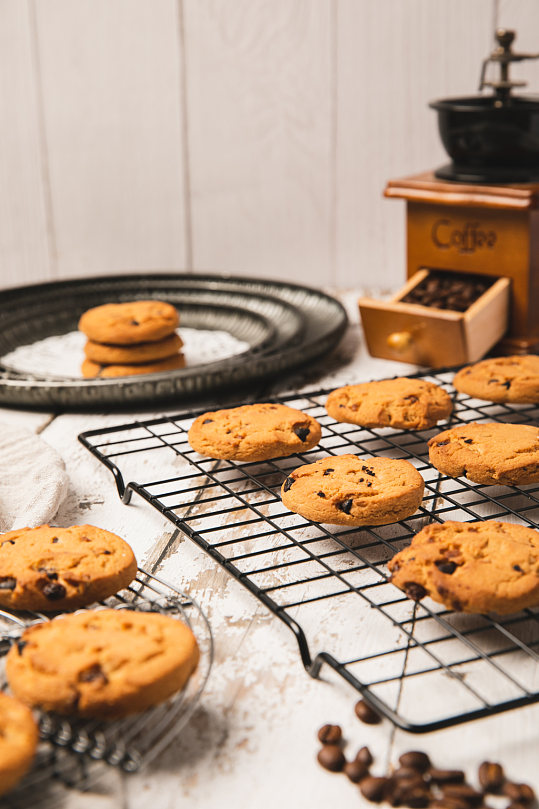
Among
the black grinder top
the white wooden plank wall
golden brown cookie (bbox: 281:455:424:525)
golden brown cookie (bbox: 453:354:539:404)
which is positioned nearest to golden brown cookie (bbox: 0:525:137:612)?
golden brown cookie (bbox: 281:455:424:525)

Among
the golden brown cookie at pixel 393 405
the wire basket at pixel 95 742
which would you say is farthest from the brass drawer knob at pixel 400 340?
the wire basket at pixel 95 742

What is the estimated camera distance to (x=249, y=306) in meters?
2.04

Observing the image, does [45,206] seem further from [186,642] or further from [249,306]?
[186,642]

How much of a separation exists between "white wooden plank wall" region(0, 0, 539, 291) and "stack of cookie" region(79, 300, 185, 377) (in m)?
0.87

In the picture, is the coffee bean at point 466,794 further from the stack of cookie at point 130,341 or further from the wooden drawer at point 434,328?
the stack of cookie at point 130,341

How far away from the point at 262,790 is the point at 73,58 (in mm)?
2201

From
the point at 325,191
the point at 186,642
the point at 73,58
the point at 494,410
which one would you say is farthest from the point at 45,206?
the point at 186,642

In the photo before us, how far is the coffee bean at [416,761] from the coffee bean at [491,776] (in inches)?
1.7

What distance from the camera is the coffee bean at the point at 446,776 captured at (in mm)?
709

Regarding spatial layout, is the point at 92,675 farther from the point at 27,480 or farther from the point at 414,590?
the point at 27,480

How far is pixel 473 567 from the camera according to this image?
900 millimetres

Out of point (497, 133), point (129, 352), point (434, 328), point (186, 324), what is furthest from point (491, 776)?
point (186, 324)

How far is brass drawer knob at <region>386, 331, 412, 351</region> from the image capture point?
66.5 inches

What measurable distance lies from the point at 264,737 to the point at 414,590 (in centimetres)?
22
